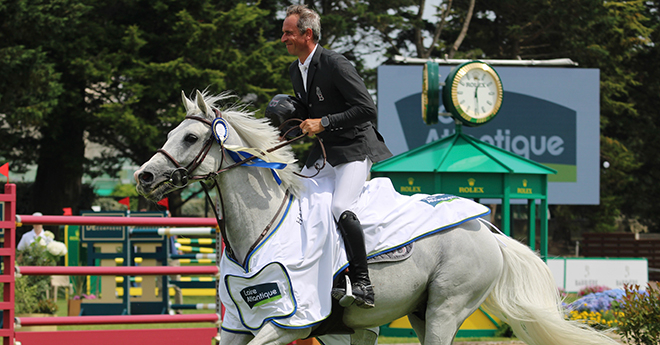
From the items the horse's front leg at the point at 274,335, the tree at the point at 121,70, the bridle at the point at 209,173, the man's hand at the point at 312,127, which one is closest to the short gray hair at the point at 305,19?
the man's hand at the point at 312,127

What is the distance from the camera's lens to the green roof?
28.6 feet

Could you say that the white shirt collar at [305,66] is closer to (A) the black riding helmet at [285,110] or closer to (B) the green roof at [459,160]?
(A) the black riding helmet at [285,110]

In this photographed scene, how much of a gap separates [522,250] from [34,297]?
28.9 feet

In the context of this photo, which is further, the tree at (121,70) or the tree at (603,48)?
the tree at (603,48)

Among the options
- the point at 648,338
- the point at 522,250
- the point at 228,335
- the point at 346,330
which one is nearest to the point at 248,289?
the point at 228,335

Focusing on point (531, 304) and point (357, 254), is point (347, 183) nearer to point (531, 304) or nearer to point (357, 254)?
point (357, 254)

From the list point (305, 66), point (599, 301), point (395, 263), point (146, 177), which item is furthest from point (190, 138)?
point (599, 301)

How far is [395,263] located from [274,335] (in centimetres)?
96

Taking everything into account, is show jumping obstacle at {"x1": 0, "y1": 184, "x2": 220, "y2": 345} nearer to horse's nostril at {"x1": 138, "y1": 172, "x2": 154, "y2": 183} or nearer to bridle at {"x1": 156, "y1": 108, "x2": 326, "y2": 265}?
bridle at {"x1": 156, "y1": 108, "x2": 326, "y2": 265}

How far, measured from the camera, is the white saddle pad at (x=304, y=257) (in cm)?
362

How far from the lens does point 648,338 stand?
5.91 meters

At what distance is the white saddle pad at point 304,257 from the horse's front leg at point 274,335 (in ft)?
0.15

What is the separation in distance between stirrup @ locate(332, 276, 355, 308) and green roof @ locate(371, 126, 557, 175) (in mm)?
4766

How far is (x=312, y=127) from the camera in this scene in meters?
3.87
